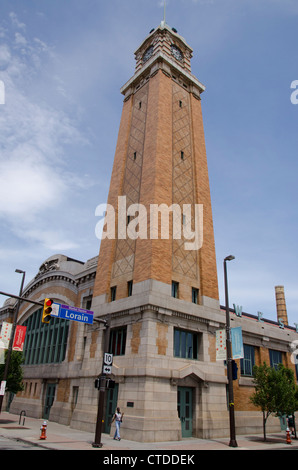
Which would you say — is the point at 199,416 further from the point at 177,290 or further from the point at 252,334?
the point at 252,334

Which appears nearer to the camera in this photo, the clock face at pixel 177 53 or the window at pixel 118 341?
the window at pixel 118 341

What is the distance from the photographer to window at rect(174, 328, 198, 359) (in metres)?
24.6

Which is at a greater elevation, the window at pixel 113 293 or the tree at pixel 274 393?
the window at pixel 113 293

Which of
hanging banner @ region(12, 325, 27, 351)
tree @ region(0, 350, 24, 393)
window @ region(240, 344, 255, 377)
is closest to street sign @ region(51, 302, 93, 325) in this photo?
hanging banner @ region(12, 325, 27, 351)

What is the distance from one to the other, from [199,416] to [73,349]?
14026 millimetres

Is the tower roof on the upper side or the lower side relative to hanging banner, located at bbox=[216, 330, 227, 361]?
upper

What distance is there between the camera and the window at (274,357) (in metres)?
35.3

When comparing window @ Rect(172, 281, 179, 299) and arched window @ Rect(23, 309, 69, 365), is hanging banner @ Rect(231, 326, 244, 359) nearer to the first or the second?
window @ Rect(172, 281, 179, 299)

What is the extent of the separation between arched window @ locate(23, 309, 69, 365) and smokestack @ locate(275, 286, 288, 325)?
40821 millimetres

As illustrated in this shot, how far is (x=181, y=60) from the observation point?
135 ft

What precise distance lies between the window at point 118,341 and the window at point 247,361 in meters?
12.8

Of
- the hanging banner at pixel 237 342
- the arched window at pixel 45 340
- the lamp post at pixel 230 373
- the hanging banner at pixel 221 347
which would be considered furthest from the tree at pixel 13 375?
the lamp post at pixel 230 373

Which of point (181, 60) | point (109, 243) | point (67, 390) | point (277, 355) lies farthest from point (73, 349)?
point (181, 60)

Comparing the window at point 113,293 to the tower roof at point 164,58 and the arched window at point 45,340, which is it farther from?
the tower roof at point 164,58
